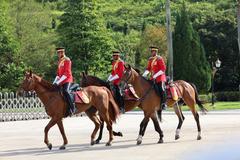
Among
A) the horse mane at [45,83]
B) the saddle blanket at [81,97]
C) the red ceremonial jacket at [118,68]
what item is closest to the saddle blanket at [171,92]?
the red ceremonial jacket at [118,68]

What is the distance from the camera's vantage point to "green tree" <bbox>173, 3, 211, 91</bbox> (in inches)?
2470

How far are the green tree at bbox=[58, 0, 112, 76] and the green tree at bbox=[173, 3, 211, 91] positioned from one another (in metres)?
9.22

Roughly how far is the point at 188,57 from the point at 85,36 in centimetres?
1232

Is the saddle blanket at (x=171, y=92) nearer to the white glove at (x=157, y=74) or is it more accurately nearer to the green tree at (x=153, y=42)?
the white glove at (x=157, y=74)

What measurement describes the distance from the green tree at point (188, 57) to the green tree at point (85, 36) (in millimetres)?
9217

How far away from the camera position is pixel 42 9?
237 feet

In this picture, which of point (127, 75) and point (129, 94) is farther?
point (129, 94)

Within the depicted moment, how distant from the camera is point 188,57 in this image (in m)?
63.3

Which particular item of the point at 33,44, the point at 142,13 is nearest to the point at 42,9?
the point at 33,44

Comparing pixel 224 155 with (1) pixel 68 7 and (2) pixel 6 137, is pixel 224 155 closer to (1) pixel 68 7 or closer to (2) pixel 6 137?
(2) pixel 6 137

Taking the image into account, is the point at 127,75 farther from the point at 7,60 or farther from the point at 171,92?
the point at 7,60

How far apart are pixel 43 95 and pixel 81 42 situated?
124 feet

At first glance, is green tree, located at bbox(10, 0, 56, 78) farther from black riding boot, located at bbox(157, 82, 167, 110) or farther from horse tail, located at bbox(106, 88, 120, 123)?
black riding boot, located at bbox(157, 82, 167, 110)

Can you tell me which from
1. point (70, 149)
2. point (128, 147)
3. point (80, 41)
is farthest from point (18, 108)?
point (128, 147)
